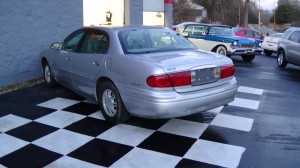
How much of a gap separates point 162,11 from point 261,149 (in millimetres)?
11912

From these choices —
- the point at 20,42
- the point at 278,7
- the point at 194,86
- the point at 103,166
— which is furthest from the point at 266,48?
the point at 278,7

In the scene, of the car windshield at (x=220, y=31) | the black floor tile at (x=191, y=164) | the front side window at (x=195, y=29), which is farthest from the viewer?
the front side window at (x=195, y=29)

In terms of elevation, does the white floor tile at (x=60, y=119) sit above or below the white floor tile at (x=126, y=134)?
above

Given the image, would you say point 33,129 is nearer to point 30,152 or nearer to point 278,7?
point 30,152

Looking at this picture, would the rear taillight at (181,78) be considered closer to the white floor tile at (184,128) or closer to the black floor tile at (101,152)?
the white floor tile at (184,128)

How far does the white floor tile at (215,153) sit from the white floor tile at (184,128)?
0.31 metres

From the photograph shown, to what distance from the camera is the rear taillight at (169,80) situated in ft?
14.4

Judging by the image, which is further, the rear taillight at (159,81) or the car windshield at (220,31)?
the car windshield at (220,31)

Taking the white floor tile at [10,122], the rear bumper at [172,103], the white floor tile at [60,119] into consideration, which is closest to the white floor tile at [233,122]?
the rear bumper at [172,103]

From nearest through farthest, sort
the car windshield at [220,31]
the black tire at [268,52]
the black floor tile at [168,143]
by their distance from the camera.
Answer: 1. the black floor tile at [168,143]
2. the car windshield at [220,31]
3. the black tire at [268,52]

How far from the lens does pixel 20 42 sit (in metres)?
8.09

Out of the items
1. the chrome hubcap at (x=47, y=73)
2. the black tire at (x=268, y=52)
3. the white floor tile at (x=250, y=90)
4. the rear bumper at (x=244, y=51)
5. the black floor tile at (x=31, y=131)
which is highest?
the rear bumper at (x=244, y=51)

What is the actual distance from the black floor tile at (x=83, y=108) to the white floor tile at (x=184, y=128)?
4.65 ft

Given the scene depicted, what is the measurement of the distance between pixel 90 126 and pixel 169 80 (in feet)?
5.02
